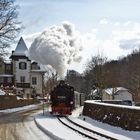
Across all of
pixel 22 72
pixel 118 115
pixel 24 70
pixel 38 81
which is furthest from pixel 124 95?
pixel 118 115

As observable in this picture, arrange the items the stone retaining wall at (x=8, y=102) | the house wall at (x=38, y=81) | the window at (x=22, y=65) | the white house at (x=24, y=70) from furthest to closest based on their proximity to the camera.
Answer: the house wall at (x=38, y=81) → the window at (x=22, y=65) → the white house at (x=24, y=70) → the stone retaining wall at (x=8, y=102)

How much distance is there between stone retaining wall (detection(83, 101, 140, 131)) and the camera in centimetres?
2359

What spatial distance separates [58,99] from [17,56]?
72832mm

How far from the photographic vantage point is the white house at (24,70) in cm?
11338

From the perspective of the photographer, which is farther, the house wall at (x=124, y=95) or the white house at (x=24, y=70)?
the house wall at (x=124, y=95)

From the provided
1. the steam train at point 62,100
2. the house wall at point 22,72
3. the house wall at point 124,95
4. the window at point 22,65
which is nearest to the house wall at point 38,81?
the house wall at point 22,72

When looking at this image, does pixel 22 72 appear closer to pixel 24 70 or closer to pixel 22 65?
pixel 24 70

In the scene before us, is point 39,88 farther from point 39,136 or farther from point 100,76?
point 39,136

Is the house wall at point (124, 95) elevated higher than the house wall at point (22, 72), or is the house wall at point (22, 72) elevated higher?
the house wall at point (22, 72)

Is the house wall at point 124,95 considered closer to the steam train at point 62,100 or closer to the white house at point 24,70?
the white house at point 24,70

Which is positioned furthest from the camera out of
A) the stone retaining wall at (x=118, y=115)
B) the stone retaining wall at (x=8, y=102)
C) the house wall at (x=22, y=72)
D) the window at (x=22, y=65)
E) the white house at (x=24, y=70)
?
the window at (x=22, y=65)

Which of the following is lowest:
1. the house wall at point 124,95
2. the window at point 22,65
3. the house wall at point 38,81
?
the house wall at point 124,95

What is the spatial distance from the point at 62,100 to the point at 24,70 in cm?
7344

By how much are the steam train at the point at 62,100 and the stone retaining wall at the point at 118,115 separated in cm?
418
